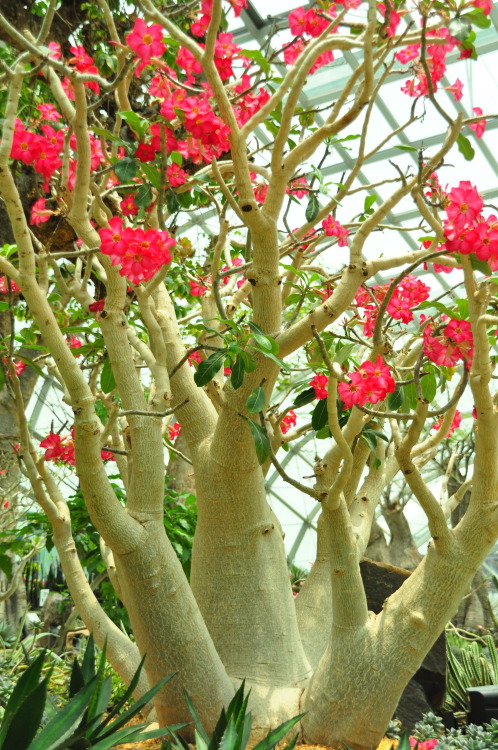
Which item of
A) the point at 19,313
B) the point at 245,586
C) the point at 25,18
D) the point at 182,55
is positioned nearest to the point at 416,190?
the point at 182,55

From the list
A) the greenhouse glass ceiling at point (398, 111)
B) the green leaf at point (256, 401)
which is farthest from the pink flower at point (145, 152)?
the greenhouse glass ceiling at point (398, 111)

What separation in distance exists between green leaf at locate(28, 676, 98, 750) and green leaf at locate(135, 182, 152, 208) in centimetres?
123

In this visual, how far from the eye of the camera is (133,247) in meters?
1.65

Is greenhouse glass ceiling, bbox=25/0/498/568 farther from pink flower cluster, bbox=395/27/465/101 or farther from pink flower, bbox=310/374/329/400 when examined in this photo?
pink flower, bbox=310/374/329/400

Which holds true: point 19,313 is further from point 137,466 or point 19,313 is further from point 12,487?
point 137,466

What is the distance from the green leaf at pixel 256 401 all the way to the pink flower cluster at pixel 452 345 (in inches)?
18.3

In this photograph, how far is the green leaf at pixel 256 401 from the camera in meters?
1.88

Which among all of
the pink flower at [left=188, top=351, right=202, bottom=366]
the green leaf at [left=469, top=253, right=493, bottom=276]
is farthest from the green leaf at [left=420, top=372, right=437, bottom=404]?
the pink flower at [left=188, top=351, right=202, bottom=366]

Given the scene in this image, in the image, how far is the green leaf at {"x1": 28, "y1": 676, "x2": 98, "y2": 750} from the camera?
1.53 m

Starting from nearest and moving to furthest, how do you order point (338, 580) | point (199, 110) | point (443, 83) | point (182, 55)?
point (199, 110), point (182, 55), point (338, 580), point (443, 83)

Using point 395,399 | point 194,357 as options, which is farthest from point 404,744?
point 194,357

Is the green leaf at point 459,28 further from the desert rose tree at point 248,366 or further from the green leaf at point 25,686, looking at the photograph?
the green leaf at point 25,686

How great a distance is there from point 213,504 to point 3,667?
8.44 feet

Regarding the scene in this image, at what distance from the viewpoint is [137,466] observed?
204 cm
